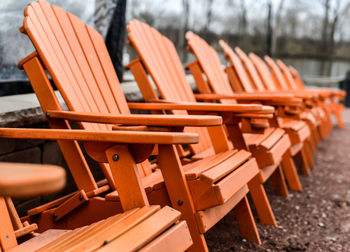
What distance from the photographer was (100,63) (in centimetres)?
215

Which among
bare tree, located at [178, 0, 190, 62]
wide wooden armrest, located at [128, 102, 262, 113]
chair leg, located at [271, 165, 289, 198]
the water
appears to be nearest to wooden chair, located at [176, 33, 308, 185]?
chair leg, located at [271, 165, 289, 198]

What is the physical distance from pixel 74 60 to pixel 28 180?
1491mm

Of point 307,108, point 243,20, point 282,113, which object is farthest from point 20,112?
point 243,20

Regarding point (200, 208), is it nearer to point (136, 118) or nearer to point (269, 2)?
point (136, 118)

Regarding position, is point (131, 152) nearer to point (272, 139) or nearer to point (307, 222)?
point (272, 139)

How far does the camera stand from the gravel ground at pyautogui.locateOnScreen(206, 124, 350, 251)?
2.06 meters

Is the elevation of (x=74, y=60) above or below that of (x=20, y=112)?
above

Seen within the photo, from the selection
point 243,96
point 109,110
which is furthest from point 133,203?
point 243,96

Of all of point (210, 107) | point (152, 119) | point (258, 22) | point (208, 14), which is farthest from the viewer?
point (258, 22)

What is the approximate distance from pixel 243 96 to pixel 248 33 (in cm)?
618

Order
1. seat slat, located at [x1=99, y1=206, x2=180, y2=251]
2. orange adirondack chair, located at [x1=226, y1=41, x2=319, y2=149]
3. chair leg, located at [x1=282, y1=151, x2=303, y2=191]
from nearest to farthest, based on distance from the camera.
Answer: seat slat, located at [x1=99, y1=206, x2=180, y2=251] < chair leg, located at [x1=282, y1=151, x2=303, y2=191] < orange adirondack chair, located at [x1=226, y1=41, x2=319, y2=149]

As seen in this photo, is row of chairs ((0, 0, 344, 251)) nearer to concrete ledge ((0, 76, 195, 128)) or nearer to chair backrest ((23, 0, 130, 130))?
chair backrest ((23, 0, 130, 130))

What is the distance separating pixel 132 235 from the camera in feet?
3.45

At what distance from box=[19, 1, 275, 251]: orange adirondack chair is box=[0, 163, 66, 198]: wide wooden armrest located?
562 millimetres
